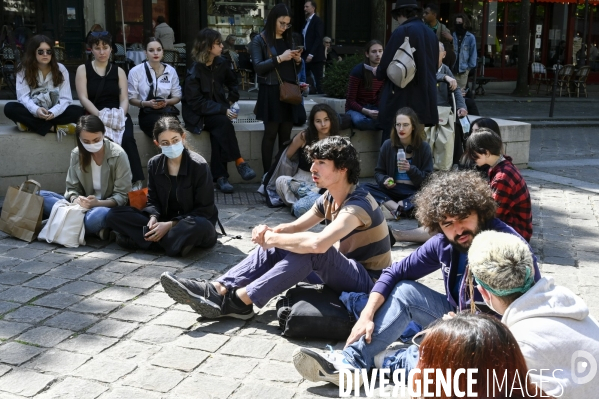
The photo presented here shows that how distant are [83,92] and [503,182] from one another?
4.28 metres

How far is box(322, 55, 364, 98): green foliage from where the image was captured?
983 centimetres

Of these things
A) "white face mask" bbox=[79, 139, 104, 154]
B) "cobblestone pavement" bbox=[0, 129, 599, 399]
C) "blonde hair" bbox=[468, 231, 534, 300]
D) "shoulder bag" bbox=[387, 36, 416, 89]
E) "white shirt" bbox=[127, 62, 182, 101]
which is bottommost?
"cobblestone pavement" bbox=[0, 129, 599, 399]

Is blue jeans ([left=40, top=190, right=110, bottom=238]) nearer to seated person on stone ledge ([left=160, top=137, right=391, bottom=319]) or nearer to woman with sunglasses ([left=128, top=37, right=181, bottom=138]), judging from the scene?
seated person on stone ledge ([left=160, top=137, right=391, bottom=319])

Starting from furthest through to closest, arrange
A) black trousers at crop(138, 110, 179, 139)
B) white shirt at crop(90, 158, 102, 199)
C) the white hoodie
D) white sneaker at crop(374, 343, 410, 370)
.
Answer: black trousers at crop(138, 110, 179, 139)
white shirt at crop(90, 158, 102, 199)
white sneaker at crop(374, 343, 410, 370)
the white hoodie

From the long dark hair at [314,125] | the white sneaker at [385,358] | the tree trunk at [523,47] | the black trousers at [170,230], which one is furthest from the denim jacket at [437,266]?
the tree trunk at [523,47]

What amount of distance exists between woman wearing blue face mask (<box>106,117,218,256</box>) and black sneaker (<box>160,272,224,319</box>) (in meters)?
1.21

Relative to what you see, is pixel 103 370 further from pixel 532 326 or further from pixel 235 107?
pixel 235 107

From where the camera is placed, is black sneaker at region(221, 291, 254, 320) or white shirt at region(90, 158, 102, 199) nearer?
black sneaker at region(221, 291, 254, 320)

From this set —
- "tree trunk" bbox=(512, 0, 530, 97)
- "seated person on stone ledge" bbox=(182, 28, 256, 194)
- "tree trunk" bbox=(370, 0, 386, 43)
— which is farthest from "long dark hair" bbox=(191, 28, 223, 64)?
"tree trunk" bbox=(512, 0, 530, 97)

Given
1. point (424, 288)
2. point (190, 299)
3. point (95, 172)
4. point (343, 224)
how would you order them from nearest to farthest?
point (424, 288) → point (343, 224) → point (190, 299) → point (95, 172)

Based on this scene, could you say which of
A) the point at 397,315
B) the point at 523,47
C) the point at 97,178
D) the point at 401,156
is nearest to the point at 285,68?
the point at 401,156

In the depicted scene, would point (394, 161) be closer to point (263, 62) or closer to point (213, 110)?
point (263, 62)

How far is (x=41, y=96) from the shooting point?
296 inches

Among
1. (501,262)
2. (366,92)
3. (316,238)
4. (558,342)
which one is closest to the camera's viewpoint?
(558,342)
